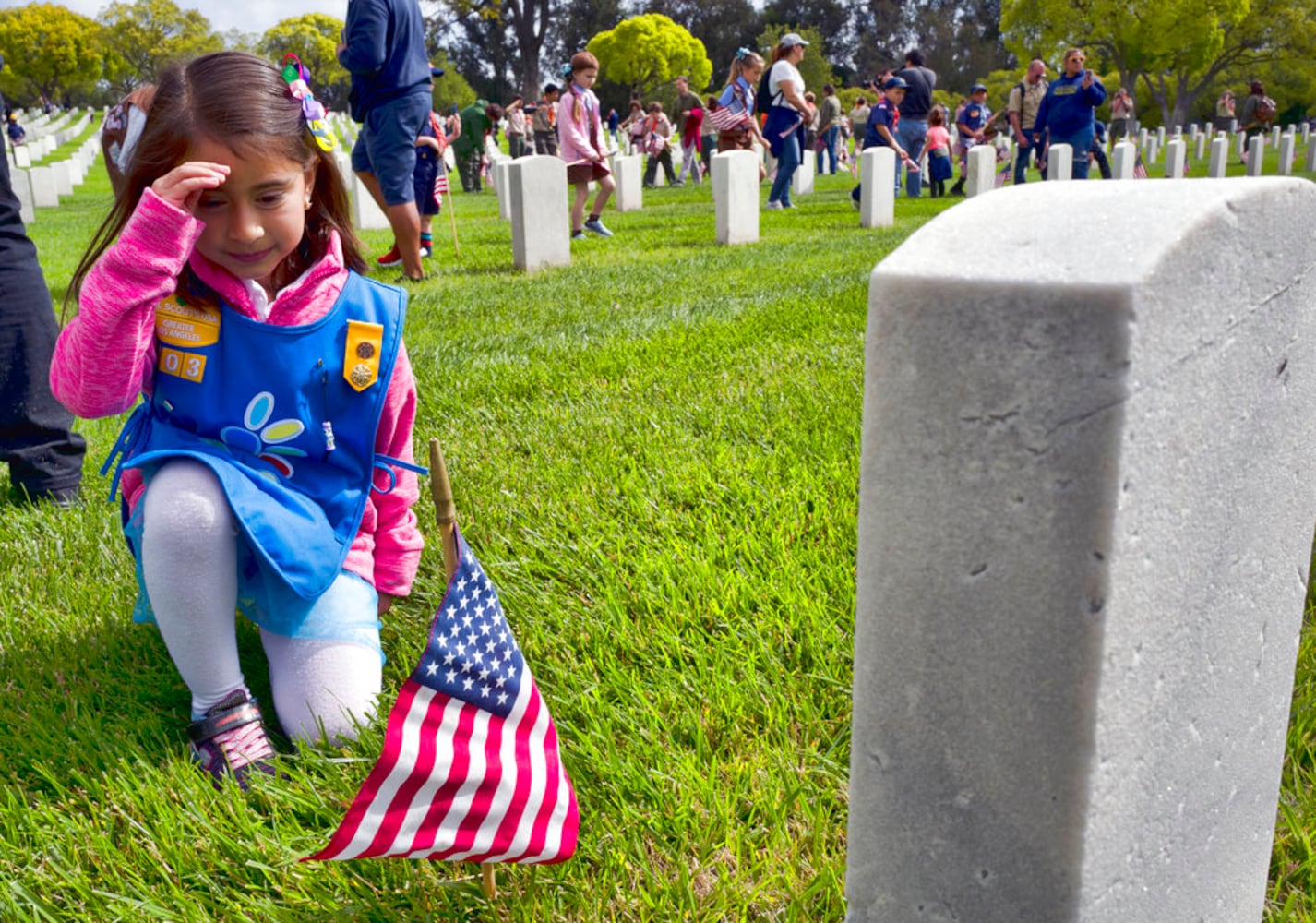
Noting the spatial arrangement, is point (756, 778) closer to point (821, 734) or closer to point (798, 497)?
point (821, 734)

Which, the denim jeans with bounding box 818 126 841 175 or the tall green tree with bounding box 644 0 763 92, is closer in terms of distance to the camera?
the denim jeans with bounding box 818 126 841 175

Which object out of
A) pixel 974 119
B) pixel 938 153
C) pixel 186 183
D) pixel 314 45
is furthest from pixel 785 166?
pixel 314 45

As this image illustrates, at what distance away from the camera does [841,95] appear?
47000mm

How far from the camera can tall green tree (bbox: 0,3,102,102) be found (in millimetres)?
63938

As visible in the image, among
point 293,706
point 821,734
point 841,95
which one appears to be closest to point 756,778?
point 821,734

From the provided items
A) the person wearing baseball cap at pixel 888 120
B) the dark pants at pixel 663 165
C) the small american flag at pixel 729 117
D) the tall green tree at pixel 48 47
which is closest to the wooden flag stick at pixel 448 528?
the small american flag at pixel 729 117

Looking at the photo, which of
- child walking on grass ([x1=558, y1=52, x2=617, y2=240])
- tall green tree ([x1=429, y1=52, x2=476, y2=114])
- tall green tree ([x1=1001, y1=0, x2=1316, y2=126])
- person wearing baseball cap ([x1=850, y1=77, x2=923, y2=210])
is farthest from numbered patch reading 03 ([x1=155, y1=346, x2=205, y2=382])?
tall green tree ([x1=429, y1=52, x2=476, y2=114])

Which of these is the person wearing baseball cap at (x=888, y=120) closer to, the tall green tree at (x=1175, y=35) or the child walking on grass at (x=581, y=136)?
the child walking on grass at (x=581, y=136)

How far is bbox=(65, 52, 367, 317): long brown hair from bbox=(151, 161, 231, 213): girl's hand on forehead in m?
0.12

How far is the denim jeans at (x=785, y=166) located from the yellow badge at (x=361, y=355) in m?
10.5

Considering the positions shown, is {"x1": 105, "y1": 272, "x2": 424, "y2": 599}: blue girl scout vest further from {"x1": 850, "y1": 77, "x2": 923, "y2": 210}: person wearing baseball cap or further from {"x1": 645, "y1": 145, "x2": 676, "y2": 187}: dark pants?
{"x1": 645, "y1": 145, "x2": 676, "y2": 187}: dark pants

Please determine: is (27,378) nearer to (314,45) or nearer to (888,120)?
(888,120)

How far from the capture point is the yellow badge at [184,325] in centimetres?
192

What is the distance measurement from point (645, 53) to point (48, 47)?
4364cm
